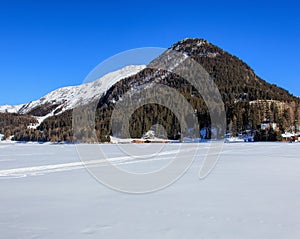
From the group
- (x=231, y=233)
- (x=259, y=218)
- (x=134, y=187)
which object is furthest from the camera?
(x=134, y=187)

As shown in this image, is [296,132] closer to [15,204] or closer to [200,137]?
[200,137]

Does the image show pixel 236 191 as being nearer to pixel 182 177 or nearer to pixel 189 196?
pixel 189 196

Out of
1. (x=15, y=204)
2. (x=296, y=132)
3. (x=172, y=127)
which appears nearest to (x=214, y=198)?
(x=15, y=204)

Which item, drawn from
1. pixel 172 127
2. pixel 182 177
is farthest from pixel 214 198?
pixel 172 127

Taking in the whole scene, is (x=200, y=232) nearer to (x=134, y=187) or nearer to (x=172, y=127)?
(x=134, y=187)

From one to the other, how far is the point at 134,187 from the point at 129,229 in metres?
4.87

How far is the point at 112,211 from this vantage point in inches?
298

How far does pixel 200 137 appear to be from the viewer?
439ft

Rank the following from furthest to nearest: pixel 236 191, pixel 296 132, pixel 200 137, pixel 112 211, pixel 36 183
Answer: pixel 200 137
pixel 296 132
pixel 36 183
pixel 236 191
pixel 112 211

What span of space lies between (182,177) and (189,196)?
4.30 m

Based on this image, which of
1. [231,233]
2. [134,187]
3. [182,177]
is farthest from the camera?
[182,177]

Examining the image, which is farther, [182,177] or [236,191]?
[182,177]

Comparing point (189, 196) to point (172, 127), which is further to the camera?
point (172, 127)

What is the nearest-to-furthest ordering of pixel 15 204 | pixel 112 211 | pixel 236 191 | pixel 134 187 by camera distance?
A: pixel 112 211 → pixel 15 204 → pixel 236 191 → pixel 134 187
